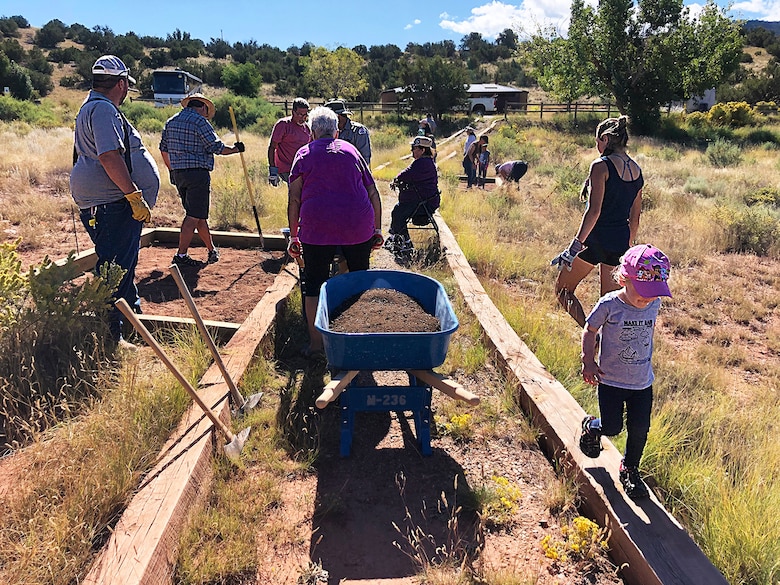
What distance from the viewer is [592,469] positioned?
2.89 metres

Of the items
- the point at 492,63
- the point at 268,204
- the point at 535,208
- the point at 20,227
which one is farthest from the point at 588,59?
the point at 492,63

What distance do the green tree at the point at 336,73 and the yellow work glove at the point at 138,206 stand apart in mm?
51002

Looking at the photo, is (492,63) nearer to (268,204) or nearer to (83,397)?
(268,204)

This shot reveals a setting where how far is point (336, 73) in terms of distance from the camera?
51969 mm

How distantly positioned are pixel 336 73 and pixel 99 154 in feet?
173

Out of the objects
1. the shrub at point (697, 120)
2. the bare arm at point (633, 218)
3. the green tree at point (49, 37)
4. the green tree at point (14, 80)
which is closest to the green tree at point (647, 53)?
the shrub at point (697, 120)

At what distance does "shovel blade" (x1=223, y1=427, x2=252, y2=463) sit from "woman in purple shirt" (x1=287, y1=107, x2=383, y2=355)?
137 centimetres

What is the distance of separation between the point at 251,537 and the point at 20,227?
7.35 metres

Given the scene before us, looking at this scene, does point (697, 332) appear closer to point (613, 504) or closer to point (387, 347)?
point (613, 504)

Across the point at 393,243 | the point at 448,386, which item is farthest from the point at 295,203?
the point at 393,243

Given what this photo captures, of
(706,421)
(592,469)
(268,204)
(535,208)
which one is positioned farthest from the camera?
(535,208)

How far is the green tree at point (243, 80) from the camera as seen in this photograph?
4859 cm

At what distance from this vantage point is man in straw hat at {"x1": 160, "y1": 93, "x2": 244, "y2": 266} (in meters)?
5.72

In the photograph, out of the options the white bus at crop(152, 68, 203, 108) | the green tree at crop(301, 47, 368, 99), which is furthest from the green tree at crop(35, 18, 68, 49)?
the white bus at crop(152, 68, 203, 108)
